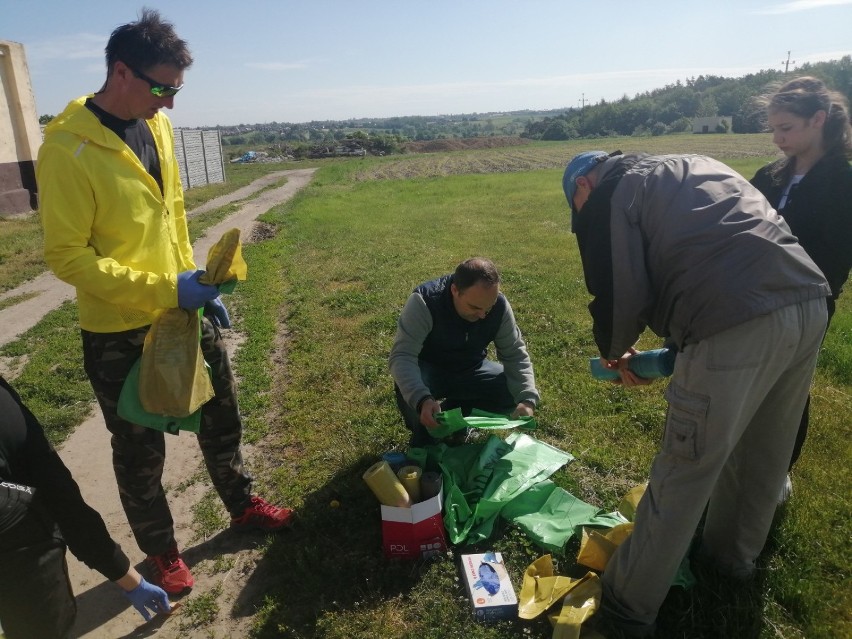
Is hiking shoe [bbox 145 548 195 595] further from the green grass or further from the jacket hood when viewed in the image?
the green grass

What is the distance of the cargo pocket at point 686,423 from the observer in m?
2.06

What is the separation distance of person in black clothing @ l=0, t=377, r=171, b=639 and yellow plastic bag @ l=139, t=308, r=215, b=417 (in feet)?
1.44

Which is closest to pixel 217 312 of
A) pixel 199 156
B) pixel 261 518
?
pixel 261 518

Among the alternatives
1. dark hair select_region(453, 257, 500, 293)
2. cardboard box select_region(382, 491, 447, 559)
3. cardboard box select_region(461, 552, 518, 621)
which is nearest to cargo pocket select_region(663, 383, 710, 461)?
cardboard box select_region(461, 552, 518, 621)

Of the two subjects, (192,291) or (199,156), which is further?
(199,156)

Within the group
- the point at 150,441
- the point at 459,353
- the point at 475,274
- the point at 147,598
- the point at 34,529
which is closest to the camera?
the point at 34,529

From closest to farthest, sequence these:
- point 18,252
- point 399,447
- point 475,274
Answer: point 475,274, point 399,447, point 18,252

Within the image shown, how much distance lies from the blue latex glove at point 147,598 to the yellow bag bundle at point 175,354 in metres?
0.77

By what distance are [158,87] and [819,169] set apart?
10.1 ft

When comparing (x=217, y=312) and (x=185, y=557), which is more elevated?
(x=217, y=312)

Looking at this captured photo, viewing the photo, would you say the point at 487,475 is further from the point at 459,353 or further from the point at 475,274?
the point at 475,274

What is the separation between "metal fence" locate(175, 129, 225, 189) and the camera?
24.9 m

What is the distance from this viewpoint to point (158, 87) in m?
2.36

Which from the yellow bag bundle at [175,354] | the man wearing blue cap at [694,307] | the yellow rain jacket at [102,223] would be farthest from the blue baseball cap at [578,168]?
the yellow rain jacket at [102,223]
